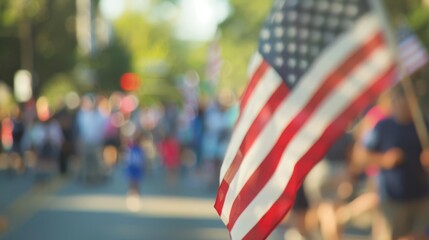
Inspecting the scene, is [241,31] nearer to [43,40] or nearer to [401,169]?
[43,40]

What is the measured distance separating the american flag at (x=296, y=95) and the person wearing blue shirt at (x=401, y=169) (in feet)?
9.73

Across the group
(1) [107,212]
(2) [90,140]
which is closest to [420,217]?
(1) [107,212]

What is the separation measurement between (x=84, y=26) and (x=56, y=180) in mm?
49069

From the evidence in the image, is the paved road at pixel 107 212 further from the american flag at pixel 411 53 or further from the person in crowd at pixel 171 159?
the american flag at pixel 411 53

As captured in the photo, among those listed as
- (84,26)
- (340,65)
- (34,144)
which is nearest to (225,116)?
(34,144)

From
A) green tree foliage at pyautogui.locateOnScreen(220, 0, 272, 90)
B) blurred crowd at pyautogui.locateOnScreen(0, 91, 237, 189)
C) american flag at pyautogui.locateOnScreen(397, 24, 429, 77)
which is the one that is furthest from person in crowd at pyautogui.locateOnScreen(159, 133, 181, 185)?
green tree foliage at pyautogui.locateOnScreen(220, 0, 272, 90)

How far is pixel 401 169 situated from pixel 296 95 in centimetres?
318

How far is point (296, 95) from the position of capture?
5809 mm

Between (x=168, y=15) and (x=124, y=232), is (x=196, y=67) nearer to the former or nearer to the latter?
(x=168, y=15)

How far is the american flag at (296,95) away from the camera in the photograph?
567 centimetres

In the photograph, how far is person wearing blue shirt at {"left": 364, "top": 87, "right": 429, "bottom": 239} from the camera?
Answer: 8.77 metres

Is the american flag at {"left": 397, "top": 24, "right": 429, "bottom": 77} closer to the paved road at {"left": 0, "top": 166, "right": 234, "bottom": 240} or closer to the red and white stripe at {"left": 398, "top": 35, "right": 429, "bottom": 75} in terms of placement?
the red and white stripe at {"left": 398, "top": 35, "right": 429, "bottom": 75}

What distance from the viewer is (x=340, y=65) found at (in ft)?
19.0

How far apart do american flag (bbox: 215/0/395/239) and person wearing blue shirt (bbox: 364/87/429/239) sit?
9.73ft
